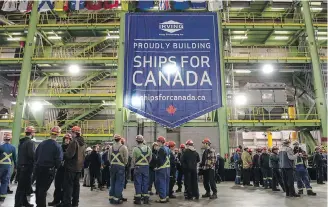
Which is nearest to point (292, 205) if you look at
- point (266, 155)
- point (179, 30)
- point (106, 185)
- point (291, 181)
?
point (291, 181)

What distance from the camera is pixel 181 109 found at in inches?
606

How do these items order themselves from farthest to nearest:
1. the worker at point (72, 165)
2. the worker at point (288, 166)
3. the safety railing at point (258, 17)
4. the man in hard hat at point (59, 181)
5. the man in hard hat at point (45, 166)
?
the safety railing at point (258, 17) < the worker at point (288, 166) < the man in hard hat at point (59, 181) < the worker at point (72, 165) < the man in hard hat at point (45, 166)

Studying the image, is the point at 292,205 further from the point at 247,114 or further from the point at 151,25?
the point at 151,25

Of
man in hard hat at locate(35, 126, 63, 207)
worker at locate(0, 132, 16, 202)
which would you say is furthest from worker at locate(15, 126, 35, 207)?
worker at locate(0, 132, 16, 202)

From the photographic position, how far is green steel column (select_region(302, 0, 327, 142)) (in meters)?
17.1

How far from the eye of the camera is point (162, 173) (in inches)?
292

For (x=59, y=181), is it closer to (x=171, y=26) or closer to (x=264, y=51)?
(x=171, y=26)

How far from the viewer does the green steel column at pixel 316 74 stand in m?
17.1

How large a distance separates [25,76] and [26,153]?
13.9m

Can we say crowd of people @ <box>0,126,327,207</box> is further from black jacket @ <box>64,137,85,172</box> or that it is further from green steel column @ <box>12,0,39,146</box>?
green steel column @ <box>12,0,39,146</box>

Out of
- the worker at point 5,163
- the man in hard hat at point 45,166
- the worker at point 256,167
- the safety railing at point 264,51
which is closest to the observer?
the man in hard hat at point 45,166

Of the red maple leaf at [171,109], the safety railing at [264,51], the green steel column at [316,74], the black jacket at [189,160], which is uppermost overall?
the safety railing at [264,51]

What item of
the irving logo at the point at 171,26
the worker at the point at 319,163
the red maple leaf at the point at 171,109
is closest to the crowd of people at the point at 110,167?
the worker at the point at 319,163

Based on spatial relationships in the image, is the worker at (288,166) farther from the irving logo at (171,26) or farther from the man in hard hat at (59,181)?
the irving logo at (171,26)
